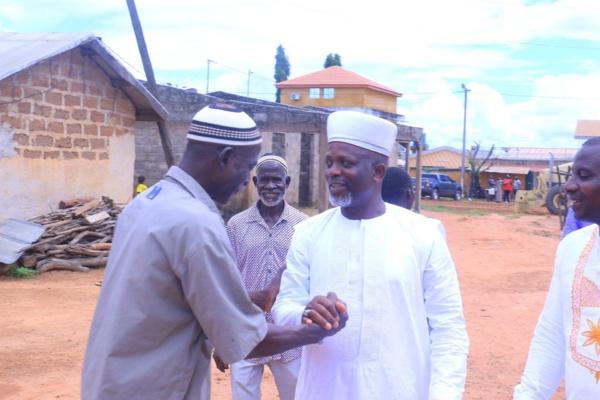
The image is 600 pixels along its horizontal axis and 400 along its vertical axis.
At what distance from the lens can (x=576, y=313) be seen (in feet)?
7.97

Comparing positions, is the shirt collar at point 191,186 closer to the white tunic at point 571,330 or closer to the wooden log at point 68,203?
the white tunic at point 571,330

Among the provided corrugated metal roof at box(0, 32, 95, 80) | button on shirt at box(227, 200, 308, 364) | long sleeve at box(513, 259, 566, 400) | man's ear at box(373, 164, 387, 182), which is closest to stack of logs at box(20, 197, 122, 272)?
corrugated metal roof at box(0, 32, 95, 80)

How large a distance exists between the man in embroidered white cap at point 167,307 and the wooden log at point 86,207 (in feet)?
32.5

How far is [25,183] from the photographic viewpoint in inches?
442

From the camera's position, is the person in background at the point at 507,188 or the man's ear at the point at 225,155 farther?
the person in background at the point at 507,188

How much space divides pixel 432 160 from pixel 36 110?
60.1 metres

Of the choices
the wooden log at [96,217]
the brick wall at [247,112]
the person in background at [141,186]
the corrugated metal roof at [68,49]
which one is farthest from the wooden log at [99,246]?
the brick wall at [247,112]

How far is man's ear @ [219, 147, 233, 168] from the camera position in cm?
238

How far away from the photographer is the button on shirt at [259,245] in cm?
438

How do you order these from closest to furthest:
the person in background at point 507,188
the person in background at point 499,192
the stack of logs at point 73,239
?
the stack of logs at point 73,239
the person in background at point 507,188
the person in background at point 499,192

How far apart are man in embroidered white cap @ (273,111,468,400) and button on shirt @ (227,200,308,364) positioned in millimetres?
1410

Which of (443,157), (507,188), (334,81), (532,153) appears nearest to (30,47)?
(507,188)

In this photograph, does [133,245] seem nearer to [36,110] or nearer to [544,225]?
[36,110]

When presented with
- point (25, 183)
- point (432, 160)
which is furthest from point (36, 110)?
point (432, 160)
